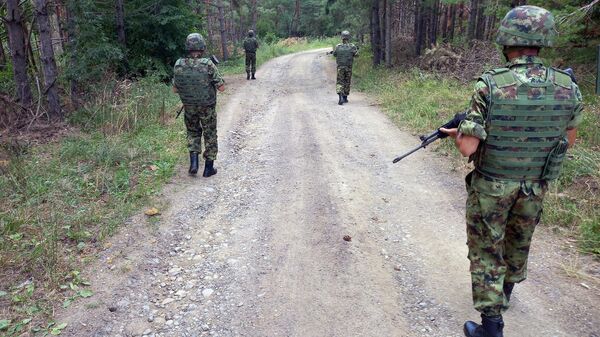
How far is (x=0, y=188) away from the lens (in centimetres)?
568

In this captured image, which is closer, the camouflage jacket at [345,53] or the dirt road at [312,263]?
the dirt road at [312,263]

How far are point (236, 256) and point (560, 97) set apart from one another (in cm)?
321

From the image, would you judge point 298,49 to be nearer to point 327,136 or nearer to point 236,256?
point 327,136

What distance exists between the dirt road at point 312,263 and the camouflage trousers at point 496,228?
19.7 inches

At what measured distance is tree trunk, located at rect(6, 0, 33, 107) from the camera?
8789 mm

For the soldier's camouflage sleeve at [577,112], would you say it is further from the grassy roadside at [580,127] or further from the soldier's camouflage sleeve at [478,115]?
the grassy roadside at [580,127]

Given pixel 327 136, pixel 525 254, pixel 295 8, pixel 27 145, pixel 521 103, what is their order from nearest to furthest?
pixel 521 103 < pixel 525 254 < pixel 27 145 < pixel 327 136 < pixel 295 8

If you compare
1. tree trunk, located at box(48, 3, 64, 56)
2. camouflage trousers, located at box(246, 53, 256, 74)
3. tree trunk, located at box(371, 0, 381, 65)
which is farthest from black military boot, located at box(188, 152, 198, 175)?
tree trunk, located at box(371, 0, 381, 65)

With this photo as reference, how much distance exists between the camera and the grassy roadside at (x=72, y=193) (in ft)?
12.6

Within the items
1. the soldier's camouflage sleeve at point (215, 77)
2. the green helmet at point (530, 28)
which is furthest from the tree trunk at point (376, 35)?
the green helmet at point (530, 28)

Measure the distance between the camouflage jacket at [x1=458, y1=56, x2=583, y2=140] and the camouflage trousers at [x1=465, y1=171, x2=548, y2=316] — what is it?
42 centimetres

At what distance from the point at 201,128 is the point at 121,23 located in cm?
988

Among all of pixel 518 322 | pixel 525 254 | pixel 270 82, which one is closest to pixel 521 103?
pixel 525 254

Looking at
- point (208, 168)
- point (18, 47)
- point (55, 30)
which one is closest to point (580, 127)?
point (208, 168)
